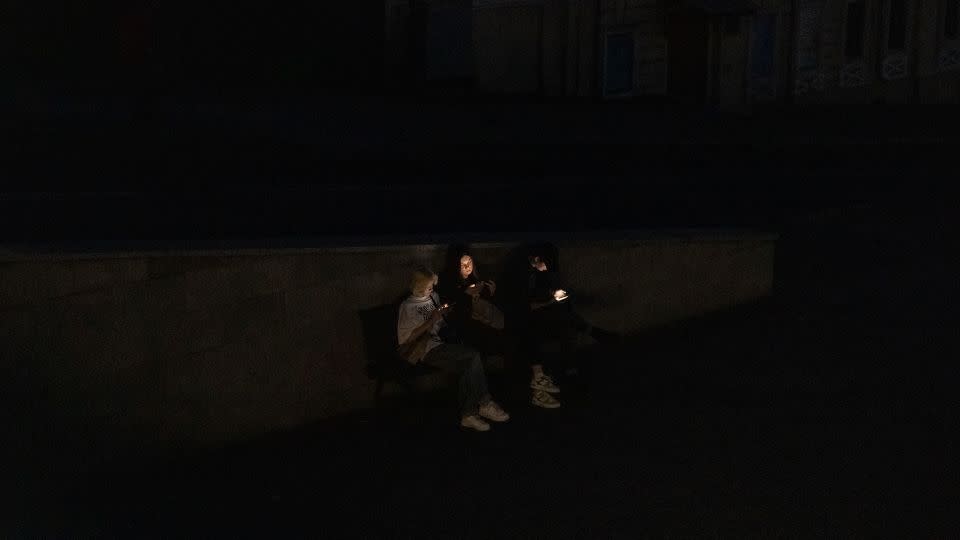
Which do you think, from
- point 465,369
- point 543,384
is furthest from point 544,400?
point 465,369

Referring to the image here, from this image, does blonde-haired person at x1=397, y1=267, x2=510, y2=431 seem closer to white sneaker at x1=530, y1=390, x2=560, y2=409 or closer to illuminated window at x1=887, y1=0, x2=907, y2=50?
white sneaker at x1=530, y1=390, x2=560, y2=409

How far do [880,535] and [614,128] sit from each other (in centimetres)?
1639

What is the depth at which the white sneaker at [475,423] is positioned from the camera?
8594 mm

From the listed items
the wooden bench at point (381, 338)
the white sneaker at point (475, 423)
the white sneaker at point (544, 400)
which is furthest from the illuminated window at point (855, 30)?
the white sneaker at point (475, 423)

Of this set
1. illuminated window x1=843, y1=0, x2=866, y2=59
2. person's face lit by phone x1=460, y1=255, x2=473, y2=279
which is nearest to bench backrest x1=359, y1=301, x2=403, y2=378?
person's face lit by phone x1=460, y1=255, x2=473, y2=279

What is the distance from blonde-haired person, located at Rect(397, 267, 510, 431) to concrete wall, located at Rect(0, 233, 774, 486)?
0.50 metres

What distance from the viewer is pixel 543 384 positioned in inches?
357

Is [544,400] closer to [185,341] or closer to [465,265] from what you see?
[465,265]

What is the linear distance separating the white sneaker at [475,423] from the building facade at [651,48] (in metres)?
19.1

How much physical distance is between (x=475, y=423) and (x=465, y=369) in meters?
0.38

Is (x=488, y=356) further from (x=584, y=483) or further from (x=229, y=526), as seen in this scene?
(x=229, y=526)

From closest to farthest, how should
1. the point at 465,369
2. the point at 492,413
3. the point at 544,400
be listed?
the point at 465,369 → the point at 492,413 → the point at 544,400

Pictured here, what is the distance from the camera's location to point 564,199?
14820 millimetres

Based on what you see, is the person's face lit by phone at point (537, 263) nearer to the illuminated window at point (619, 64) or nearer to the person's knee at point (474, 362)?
the person's knee at point (474, 362)
